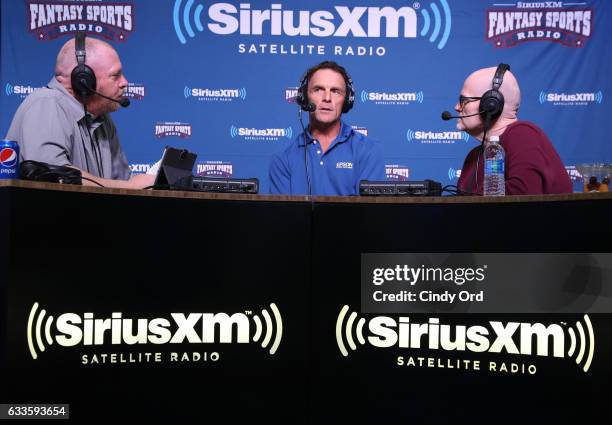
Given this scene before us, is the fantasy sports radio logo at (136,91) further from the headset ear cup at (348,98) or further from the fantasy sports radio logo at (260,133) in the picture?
the headset ear cup at (348,98)

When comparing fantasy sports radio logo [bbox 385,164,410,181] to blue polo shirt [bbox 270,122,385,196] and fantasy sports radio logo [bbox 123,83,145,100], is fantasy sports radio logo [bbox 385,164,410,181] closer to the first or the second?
blue polo shirt [bbox 270,122,385,196]

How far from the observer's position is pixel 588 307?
2.25 m

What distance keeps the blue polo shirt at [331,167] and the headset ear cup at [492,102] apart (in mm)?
1150

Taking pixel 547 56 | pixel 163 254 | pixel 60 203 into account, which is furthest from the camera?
pixel 547 56

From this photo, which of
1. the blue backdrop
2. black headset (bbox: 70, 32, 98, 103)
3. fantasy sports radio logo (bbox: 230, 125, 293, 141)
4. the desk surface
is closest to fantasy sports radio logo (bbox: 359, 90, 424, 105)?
the blue backdrop

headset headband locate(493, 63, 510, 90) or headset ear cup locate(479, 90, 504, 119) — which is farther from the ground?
headset headband locate(493, 63, 510, 90)

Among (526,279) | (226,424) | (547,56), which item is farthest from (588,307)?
(547,56)

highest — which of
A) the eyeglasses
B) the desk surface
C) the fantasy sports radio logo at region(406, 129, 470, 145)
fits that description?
the fantasy sports radio logo at region(406, 129, 470, 145)

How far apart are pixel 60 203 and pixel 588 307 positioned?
1.76 meters

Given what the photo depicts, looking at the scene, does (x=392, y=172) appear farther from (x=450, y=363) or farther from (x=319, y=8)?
Answer: (x=450, y=363)

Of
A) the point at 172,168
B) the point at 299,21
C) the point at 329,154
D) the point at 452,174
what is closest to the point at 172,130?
the point at 299,21

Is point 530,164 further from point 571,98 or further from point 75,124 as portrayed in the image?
point 571,98

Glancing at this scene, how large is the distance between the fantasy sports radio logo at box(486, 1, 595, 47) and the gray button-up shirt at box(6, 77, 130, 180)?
340 centimetres

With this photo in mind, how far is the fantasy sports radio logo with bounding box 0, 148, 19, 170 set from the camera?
7.29 feet
